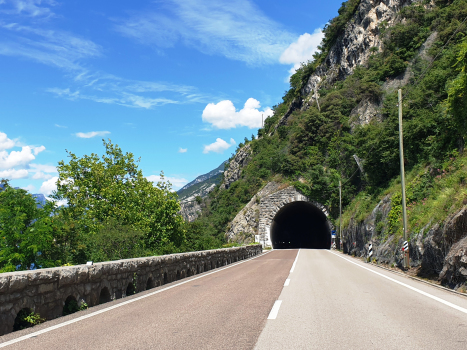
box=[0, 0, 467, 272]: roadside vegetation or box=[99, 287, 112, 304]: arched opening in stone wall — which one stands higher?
box=[0, 0, 467, 272]: roadside vegetation

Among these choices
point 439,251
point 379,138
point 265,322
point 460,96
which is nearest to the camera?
point 265,322

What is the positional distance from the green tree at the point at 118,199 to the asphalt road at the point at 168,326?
837 inches

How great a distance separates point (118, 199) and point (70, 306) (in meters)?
28.7

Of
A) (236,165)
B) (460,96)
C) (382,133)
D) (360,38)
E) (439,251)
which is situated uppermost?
(360,38)

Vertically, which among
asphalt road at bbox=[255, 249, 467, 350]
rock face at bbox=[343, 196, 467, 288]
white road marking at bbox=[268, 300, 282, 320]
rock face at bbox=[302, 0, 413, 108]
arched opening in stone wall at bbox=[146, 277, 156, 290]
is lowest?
arched opening in stone wall at bbox=[146, 277, 156, 290]

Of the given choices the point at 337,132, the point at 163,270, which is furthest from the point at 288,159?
the point at 163,270

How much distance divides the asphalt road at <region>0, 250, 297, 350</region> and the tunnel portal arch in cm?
4262

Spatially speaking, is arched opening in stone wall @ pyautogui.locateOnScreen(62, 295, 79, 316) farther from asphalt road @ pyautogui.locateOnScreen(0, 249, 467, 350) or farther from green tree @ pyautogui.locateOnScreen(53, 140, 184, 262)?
green tree @ pyautogui.locateOnScreen(53, 140, 184, 262)

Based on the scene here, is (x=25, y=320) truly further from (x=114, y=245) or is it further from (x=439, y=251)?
(x=114, y=245)

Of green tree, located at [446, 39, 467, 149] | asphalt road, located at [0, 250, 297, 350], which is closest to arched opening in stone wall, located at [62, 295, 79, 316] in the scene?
asphalt road, located at [0, 250, 297, 350]

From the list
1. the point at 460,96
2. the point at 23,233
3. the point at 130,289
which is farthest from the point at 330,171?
the point at 130,289

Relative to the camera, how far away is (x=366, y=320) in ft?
Result: 21.0

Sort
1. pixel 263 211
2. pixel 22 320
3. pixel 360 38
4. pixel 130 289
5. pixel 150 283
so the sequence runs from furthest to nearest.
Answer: pixel 360 38, pixel 263 211, pixel 150 283, pixel 130 289, pixel 22 320

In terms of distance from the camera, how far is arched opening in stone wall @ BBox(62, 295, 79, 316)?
7.11 m
